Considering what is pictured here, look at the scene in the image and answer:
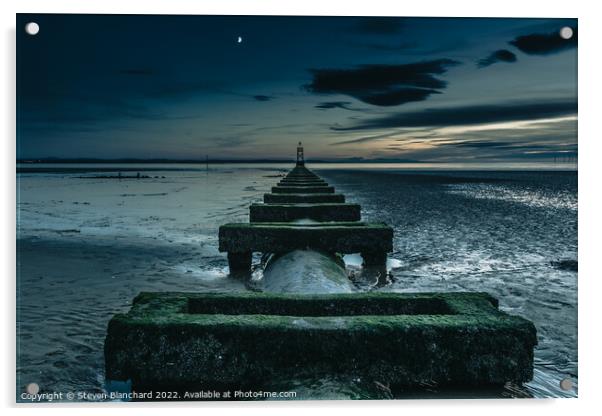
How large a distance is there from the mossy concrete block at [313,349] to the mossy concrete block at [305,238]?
4.02m

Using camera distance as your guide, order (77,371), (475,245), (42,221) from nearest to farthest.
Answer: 1. (77,371)
2. (475,245)
3. (42,221)

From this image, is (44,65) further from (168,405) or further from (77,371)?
(168,405)

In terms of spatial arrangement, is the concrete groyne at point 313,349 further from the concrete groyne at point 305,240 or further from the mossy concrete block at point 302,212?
the mossy concrete block at point 302,212

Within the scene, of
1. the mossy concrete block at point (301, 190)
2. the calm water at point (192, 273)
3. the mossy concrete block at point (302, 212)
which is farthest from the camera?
the mossy concrete block at point (301, 190)

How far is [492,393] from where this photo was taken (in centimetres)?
354

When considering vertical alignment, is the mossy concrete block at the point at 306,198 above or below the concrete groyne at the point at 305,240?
above

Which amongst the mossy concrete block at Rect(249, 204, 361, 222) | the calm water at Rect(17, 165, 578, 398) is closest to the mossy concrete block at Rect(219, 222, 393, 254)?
the calm water at Rect(17, 165, 578, 398)

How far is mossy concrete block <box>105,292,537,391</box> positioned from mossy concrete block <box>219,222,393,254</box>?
402 centimetres

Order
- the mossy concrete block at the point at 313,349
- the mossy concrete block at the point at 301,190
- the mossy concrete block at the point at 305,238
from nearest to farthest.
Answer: the mossy concrete block at the point at 313,349
the mossy concrete block at the point at 305,238
the mossy concrete block at the point at 301,190

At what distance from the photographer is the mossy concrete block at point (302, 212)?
32.8 feet

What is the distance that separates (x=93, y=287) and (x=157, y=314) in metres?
5.18

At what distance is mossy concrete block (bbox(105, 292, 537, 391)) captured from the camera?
125 inches

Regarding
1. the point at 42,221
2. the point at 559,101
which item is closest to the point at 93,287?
the point at 559,101

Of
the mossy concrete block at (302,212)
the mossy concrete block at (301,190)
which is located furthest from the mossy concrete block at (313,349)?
Result: the mossy concrete block at (301,190)
